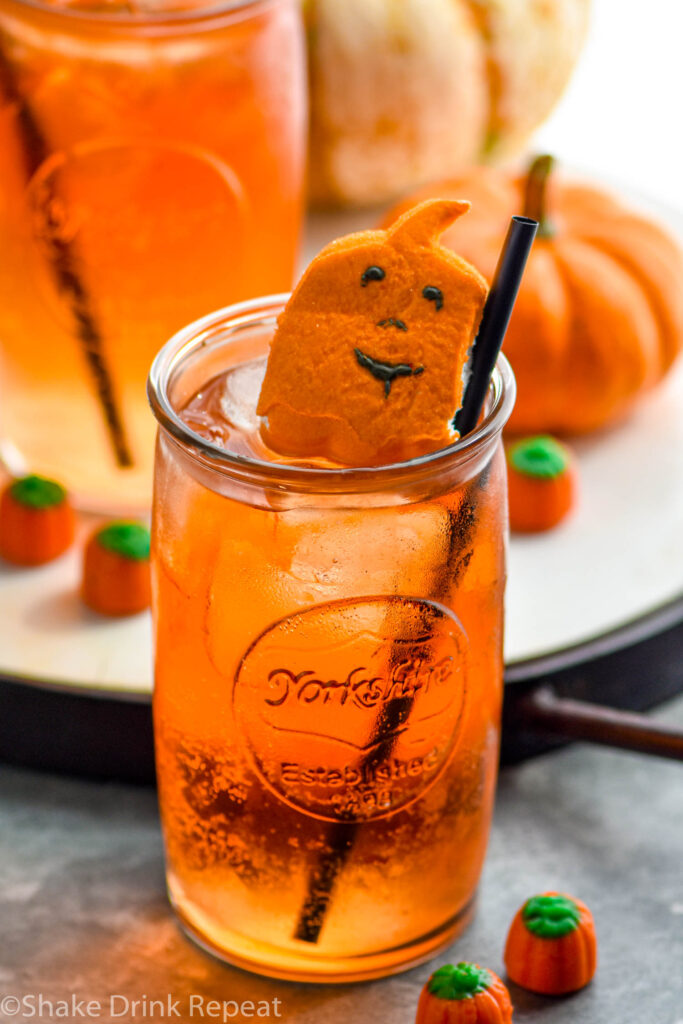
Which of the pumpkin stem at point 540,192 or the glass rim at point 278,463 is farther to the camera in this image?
the pumpkin stem at point 540,192

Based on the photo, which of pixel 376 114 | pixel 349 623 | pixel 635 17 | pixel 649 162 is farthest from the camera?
pixel 635 17

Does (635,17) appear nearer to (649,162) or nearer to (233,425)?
(649,162)

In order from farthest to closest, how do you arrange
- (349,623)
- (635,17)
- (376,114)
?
(635,17)
(376,114)
(349,623)

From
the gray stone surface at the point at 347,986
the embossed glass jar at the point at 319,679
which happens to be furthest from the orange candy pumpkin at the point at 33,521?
the embossed glass jar at the point at 319,679

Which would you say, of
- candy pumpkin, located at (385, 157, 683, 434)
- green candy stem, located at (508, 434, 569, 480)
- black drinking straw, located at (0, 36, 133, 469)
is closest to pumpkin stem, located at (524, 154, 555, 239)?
candy pumpkin, located at (385, 157, 683, 434)

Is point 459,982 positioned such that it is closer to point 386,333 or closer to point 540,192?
point 386,333

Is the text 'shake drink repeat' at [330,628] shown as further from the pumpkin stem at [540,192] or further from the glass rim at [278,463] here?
the pumpkin stem at [540,192]

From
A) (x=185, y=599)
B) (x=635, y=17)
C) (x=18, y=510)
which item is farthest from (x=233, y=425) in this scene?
(x=635, y=17)

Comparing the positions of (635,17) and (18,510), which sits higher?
(635,17)
